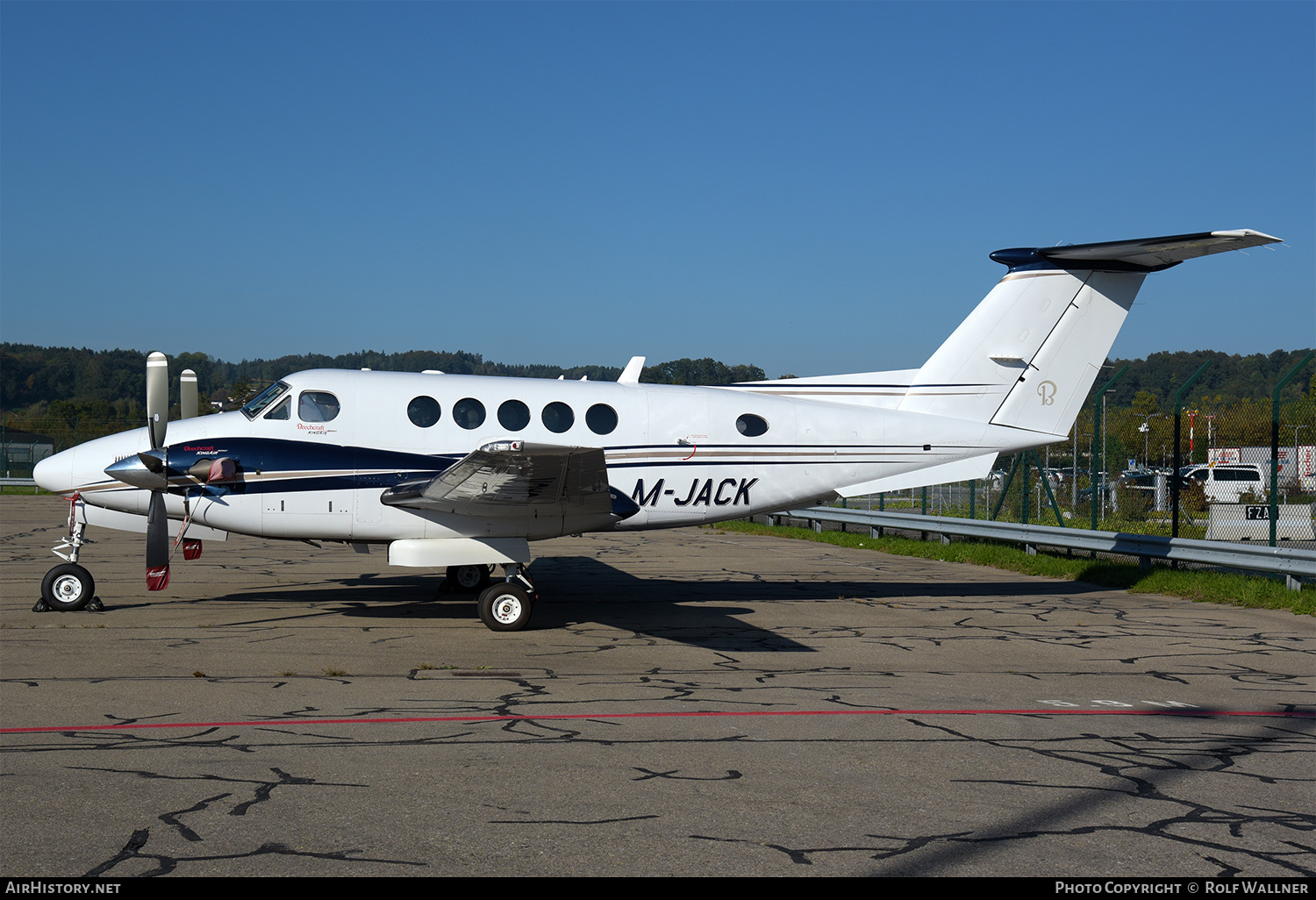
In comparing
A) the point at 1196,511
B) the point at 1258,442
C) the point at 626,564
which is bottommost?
the point at 626,564

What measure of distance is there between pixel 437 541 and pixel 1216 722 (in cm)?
762

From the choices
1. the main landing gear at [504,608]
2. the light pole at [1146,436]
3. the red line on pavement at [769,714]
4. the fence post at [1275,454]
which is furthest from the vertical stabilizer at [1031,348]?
the red line on pavement at [769,714]

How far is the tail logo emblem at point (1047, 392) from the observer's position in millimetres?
13125

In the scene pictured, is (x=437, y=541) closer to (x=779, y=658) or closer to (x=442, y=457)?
(x=442, y=457)

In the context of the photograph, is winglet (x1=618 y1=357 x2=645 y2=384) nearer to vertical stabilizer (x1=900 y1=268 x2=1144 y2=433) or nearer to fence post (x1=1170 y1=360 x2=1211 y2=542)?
vertical stabilizer (x1=900 y1=268 x2=1144 y2=433)

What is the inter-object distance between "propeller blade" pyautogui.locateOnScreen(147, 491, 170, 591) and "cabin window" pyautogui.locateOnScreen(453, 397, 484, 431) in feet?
11.1

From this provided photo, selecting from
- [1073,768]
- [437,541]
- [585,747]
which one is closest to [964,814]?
A: [1073,768]

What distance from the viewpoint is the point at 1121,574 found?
48.6 feet

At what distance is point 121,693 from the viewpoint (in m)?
7.33

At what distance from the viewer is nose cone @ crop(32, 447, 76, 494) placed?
37.1 ft

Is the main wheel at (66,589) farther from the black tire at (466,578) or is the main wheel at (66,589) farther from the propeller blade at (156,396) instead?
the black tire at (466,578)

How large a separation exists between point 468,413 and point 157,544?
367 cm

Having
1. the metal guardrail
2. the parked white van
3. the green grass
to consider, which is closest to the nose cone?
the green grass

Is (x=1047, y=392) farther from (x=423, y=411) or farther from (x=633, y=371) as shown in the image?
(x=423, y=411)
